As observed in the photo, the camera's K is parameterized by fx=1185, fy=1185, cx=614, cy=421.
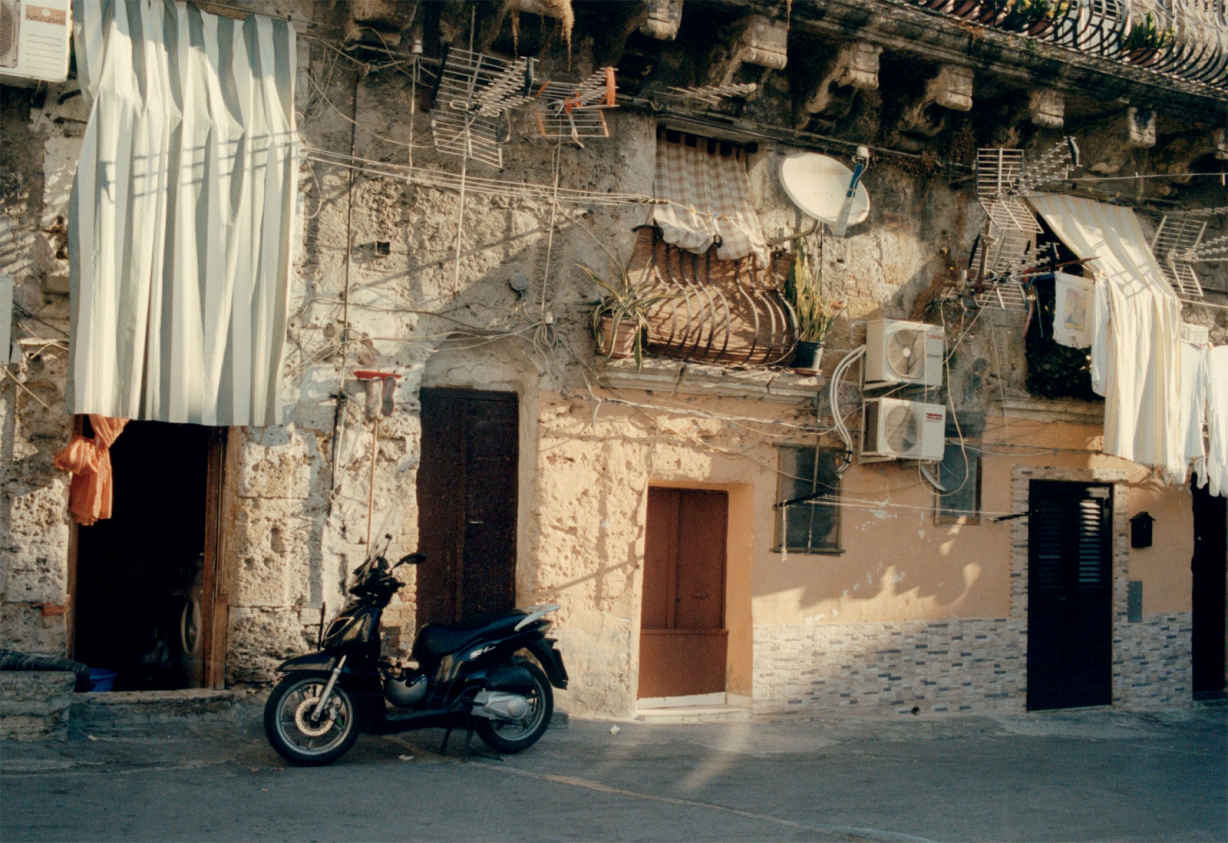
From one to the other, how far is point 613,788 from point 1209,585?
8126 millimetres

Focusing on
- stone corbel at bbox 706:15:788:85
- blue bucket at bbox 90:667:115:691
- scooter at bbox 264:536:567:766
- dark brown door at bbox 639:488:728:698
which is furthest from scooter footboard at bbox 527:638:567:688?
stone corbel at bbox 706:15:788:85

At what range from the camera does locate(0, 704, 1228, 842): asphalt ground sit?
550 cm

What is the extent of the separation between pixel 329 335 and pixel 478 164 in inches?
64.8

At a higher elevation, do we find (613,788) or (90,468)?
(90,468)

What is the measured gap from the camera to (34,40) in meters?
6.77

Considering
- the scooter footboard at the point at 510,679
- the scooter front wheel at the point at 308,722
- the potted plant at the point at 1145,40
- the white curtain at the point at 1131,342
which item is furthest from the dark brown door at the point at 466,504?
the potted plant at the point at 1145,40

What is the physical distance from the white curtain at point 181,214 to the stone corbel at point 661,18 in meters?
2.45

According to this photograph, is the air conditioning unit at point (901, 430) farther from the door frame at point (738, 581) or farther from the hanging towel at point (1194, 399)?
the hanging towel at point (1194, 399)

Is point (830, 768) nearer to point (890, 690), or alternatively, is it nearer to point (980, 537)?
point (890, 690)

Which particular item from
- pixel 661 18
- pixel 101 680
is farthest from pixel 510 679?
pixel 661 18

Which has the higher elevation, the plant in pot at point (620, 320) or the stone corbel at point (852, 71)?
the stone corbel at point (852, 71)

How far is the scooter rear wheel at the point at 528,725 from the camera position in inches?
277

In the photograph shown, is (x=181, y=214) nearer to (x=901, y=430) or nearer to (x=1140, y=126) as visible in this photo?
(x=901, y=430)

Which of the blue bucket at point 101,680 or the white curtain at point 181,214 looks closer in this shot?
the white curtain at point 181,214
